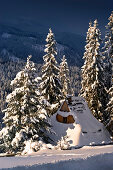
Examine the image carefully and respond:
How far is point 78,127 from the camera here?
24.2 m

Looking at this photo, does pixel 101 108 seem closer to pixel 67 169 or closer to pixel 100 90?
pixel 100 90

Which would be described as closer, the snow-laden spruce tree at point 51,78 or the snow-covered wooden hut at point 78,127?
the snow-covered wooden hut at point 78,127

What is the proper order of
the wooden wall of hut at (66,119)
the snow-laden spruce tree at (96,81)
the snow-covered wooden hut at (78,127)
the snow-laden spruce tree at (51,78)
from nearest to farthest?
1. the snow-covered wooden hut at (78,127)
2. the wooden wall of hut at (66,119)
3. the snow-laden spruce tree at (51,78)
4. the snow-laden spruce tree at (96,81)

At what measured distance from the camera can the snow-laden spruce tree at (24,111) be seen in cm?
1512

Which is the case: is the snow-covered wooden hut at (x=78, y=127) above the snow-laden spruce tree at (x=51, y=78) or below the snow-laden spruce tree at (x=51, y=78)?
below

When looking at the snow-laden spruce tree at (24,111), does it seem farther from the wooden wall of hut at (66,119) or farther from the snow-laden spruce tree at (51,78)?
the snow-laden spruce tree at (51,78)

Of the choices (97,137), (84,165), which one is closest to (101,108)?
(97,137)

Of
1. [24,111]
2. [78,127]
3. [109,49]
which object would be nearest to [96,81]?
[109,49]

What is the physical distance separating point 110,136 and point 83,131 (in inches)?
170

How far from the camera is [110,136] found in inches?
1020

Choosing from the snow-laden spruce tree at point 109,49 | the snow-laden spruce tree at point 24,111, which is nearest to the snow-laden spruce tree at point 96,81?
the snow-laden spruce tree at point 109,49

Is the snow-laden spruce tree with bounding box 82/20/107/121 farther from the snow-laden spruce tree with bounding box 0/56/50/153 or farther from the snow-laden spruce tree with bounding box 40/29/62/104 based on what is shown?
the snow-laden spruce tree with bounding box 0/56/50/153

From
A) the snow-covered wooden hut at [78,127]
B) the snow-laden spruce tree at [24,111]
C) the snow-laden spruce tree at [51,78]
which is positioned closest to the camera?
the snow-laden spruce tree at [24,111]

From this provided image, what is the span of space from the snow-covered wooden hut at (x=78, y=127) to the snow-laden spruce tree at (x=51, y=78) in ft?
10.4
